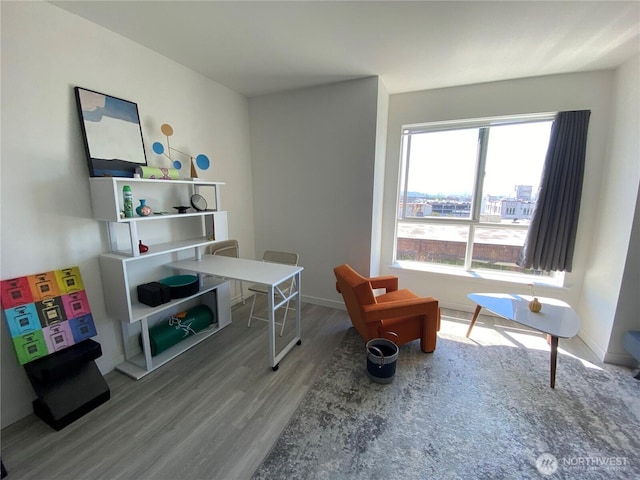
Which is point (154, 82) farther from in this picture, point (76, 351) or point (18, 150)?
point (76, 351)

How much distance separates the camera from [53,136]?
68.7 inches

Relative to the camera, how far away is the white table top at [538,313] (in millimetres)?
2053

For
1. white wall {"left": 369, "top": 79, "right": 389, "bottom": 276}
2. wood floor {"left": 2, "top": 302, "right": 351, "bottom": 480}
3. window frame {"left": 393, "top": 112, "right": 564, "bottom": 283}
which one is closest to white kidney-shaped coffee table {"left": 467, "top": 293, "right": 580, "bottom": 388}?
window frame {"left": 393, "top": 112, "right": 564, "bottom": 283}

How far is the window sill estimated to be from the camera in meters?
3.01

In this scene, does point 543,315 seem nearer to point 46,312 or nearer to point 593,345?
point 593,345

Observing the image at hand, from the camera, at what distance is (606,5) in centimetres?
165

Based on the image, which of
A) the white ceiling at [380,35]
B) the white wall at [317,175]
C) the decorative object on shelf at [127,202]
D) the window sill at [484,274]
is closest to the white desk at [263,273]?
the decorative object on shelf at [127,202]

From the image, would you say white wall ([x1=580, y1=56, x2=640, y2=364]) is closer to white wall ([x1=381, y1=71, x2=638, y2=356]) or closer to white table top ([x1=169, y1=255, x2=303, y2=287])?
white wall ([x1=381, y1=71, x2=638, y2=356])

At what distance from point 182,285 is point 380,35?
266 centimetres

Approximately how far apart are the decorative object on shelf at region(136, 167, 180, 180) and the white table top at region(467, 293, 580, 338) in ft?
10.2

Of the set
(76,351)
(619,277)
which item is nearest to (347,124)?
(619,277)

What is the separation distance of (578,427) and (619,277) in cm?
142

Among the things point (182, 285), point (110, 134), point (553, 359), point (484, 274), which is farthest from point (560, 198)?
point (110, 134)

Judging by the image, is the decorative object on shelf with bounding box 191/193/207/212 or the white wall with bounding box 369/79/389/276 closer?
the decorative object on shelf with bounding box 191/193/207/212
